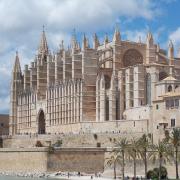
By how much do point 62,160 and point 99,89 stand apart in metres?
14.4

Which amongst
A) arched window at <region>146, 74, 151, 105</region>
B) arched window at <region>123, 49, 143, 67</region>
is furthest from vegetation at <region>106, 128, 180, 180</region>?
arched window at <region>123, 49, 143, 67</region>

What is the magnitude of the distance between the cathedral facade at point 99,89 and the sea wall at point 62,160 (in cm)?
566

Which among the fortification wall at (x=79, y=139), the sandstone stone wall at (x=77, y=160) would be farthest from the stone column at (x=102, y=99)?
the sandstone stone wall at (x=77, y=160)

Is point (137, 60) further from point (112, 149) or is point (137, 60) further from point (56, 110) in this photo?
point (112, 149)

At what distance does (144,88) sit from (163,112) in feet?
39.4

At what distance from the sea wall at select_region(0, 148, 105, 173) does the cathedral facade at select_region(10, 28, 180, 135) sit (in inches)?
223

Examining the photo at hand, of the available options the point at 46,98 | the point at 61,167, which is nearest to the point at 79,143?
the point at 61,167

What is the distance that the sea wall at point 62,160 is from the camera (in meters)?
59.2

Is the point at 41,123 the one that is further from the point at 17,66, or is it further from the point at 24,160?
the point at 24,160

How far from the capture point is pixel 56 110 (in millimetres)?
80750

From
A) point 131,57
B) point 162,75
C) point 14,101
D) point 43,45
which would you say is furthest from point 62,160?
point 43,45

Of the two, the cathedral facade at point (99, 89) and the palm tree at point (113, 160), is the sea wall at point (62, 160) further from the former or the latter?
the cathedral facade at point (99, 89)

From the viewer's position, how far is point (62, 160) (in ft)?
198

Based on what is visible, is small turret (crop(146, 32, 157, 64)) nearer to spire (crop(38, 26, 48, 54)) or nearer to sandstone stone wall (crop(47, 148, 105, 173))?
sandstone stone wall (crop(47, 148, 105, 173))
